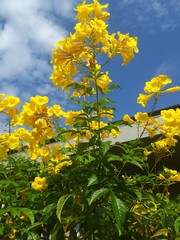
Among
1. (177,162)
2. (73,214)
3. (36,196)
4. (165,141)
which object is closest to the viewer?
(73,214)

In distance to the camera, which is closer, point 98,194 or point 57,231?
point 98,194

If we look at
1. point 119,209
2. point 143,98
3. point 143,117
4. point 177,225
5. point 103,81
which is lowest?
point 177,225

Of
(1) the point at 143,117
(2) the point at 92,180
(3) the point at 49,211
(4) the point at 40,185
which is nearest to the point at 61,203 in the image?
(3) the point at 49,211

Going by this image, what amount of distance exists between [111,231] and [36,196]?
1.52ft

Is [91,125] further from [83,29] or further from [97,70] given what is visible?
[83,29]

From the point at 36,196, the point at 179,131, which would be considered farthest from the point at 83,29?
the point at 36,196

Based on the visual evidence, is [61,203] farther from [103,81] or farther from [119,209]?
[103,81]

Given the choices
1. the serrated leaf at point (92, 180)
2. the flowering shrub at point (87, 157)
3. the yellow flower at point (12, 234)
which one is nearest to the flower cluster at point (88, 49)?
the flowering shrub at point (87, 157)

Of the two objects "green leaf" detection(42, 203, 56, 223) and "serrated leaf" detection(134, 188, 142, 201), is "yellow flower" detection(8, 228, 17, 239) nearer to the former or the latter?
"green leaf" detection(42, 203, 56, 223)

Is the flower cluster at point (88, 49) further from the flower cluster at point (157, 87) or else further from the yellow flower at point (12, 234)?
the yellow flower at point (12, 234)

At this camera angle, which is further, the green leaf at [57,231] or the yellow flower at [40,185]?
the yellow flower at [40,185]

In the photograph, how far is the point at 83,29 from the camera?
2254 mm

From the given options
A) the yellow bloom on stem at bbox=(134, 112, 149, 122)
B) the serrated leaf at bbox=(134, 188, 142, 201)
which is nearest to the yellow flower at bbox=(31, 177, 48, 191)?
the serrated leaf at bbox=(134, 188, 142, 201)

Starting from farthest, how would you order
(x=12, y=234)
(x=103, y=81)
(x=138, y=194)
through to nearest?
(x=12, y=234) → (x=103, y=81) → (x=138, y=194)
